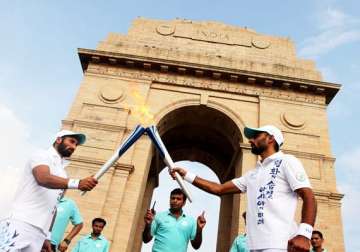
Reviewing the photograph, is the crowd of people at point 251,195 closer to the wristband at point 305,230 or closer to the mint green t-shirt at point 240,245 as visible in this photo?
the wristband at point 305,230

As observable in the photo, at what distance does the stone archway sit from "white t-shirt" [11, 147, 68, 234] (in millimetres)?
A: 10769

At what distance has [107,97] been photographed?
16.0 meters

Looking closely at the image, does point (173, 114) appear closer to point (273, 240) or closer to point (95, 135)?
point (95, 135)

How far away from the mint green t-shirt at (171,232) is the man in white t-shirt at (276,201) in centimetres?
214

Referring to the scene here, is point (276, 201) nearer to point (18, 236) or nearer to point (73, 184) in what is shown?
point (73, 184)

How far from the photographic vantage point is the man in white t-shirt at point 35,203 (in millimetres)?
3635

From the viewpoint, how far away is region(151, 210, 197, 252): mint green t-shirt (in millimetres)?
5465

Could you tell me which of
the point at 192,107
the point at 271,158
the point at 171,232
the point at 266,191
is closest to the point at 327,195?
the point at 192,107

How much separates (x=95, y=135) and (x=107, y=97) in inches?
82.5

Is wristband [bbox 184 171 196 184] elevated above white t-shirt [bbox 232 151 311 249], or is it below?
above

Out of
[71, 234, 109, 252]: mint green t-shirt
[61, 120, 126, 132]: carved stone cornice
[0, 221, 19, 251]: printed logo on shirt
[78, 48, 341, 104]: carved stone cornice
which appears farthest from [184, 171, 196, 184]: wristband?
[78, 48, 341, 104]: carved stone cornice

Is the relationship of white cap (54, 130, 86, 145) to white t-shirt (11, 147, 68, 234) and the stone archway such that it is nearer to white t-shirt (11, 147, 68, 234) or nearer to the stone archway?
white t-shirt (11, 147, 68, 234)

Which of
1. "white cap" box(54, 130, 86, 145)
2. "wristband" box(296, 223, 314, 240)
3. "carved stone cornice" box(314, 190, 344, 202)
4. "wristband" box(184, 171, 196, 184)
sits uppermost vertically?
"carved stone cornice" box(314, 190, 344, 202)

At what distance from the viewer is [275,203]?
3.28 meters
